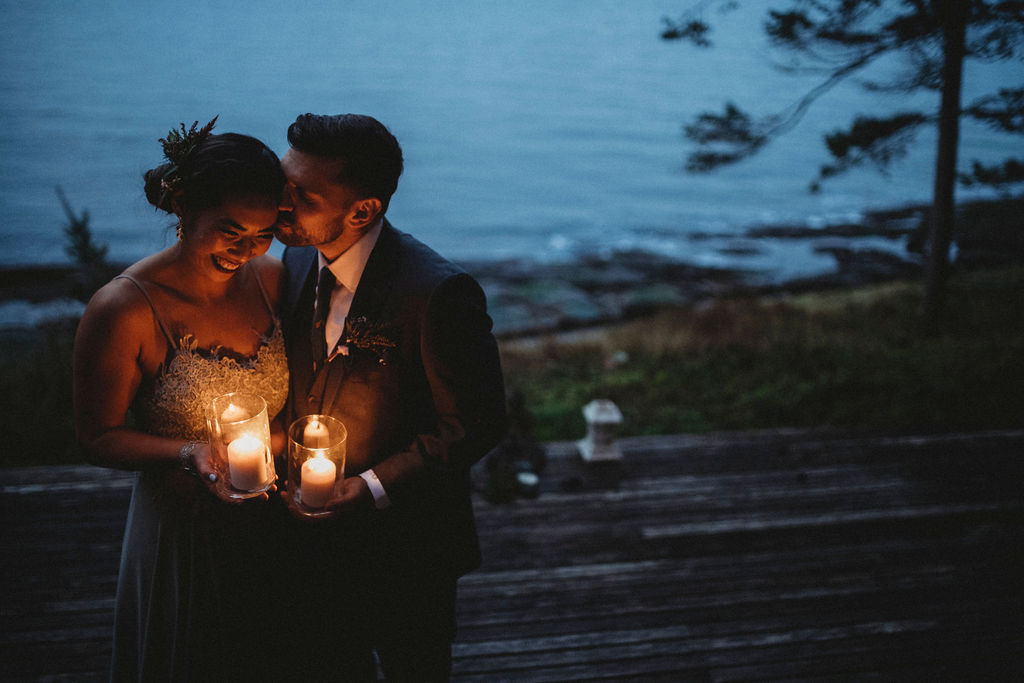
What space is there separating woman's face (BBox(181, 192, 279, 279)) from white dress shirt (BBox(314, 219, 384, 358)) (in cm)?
22

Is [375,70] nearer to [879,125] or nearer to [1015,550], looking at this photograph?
[879,125]

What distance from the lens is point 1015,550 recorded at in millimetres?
3301

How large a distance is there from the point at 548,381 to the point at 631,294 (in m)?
8.25

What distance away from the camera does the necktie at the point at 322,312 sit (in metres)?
1.86

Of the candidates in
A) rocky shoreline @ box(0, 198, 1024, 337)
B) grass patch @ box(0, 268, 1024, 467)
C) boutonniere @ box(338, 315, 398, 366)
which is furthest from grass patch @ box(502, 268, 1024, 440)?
boutonniere @ box(338, 315, 398, 366)

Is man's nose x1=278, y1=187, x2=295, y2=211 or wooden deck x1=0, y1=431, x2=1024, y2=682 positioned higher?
man's nose x1=278, y1=187, x2=295, y2=211

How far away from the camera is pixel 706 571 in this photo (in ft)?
10.5

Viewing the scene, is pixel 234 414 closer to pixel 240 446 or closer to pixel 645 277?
pixel 240 446

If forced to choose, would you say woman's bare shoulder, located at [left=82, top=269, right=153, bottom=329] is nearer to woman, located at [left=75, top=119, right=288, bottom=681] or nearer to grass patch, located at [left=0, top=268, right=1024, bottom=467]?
woman, located at [left=75, top=119, right=288, bottom=681]

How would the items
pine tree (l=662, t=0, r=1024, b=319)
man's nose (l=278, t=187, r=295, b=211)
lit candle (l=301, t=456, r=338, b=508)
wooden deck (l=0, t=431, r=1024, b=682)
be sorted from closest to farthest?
lit candle (l=301, t=456, r=338, b=508), man's nose (l=278, t=187, r=295, b=211), wooden deck (l=0, t=431, r=1024, b=682), pine tree (l=662, t=0, r=1024, b=319)

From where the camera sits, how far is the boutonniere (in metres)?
1.70

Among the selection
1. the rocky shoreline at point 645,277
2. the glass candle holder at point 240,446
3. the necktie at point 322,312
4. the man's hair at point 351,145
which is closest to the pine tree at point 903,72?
the rocky shoreline at point 645,277

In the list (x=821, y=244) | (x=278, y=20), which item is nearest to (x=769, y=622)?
(x=821, y=244)

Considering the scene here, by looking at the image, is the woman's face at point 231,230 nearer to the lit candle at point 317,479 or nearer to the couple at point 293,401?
the couple at point 293,401
